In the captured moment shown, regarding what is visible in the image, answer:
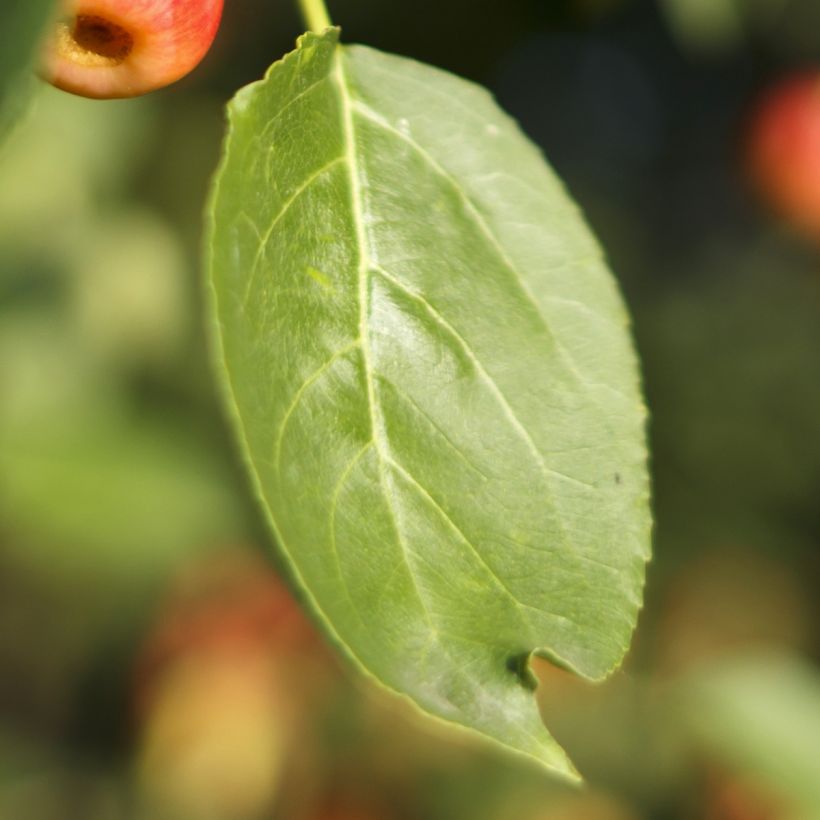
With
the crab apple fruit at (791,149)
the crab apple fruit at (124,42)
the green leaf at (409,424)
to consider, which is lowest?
the crab apple fruit at (791,149)

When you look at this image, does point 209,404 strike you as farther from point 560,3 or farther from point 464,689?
point 464,689

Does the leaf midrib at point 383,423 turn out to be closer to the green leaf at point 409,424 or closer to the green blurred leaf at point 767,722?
the green leaf at point 409,424

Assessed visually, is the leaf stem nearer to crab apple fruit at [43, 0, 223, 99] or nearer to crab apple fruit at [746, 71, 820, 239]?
crab apple fruit at [43, 0, 223, 99]

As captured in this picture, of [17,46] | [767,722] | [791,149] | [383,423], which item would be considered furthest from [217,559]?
[17,46]

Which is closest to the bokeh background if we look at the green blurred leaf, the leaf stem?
the green blurred leaf

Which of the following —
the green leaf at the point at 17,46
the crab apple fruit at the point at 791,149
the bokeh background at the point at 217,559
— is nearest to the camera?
the green leaf at the point at 17,46

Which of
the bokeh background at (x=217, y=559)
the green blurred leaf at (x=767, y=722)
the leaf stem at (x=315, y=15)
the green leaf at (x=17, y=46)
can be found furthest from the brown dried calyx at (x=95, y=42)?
the green blurred leaf at (x=767, y=722)
